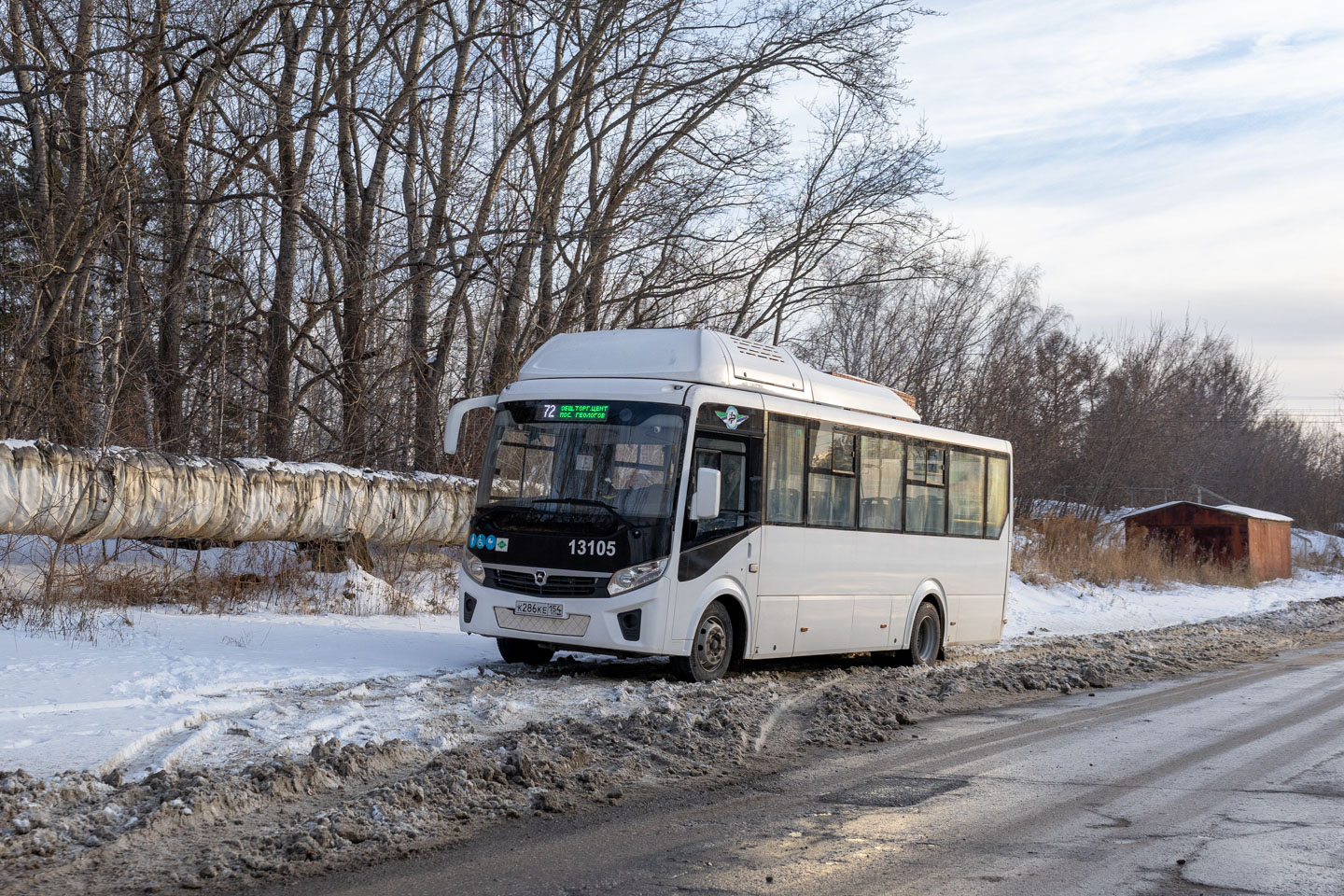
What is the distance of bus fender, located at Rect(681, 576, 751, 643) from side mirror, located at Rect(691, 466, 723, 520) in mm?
715

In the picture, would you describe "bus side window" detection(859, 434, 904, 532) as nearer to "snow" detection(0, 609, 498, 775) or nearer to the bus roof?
the bus roof

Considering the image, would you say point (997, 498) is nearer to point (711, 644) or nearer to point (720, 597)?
point (720, 597)

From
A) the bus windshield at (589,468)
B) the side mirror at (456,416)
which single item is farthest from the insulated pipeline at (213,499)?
the bus windshield at (589,468)

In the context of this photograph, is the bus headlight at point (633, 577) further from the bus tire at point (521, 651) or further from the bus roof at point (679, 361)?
the bus roof at point (679, 361)

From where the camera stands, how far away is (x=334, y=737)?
7312 millimetres

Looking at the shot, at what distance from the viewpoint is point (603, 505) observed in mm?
10758

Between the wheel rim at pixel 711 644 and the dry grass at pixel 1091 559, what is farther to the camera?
the dry grass at pixel 1091 559

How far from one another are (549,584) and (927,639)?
566 cm

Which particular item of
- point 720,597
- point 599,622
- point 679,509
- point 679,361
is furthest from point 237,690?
point 679,361

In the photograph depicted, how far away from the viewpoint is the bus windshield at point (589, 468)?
10719 millimetres

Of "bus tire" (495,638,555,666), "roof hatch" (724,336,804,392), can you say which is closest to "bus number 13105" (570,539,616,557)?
"bus tire" (495,638,555,666)

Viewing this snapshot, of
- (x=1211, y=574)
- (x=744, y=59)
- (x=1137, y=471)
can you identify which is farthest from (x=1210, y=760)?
(x=1137, y=471)

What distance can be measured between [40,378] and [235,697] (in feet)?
24.0

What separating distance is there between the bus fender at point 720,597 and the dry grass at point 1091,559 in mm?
17816
